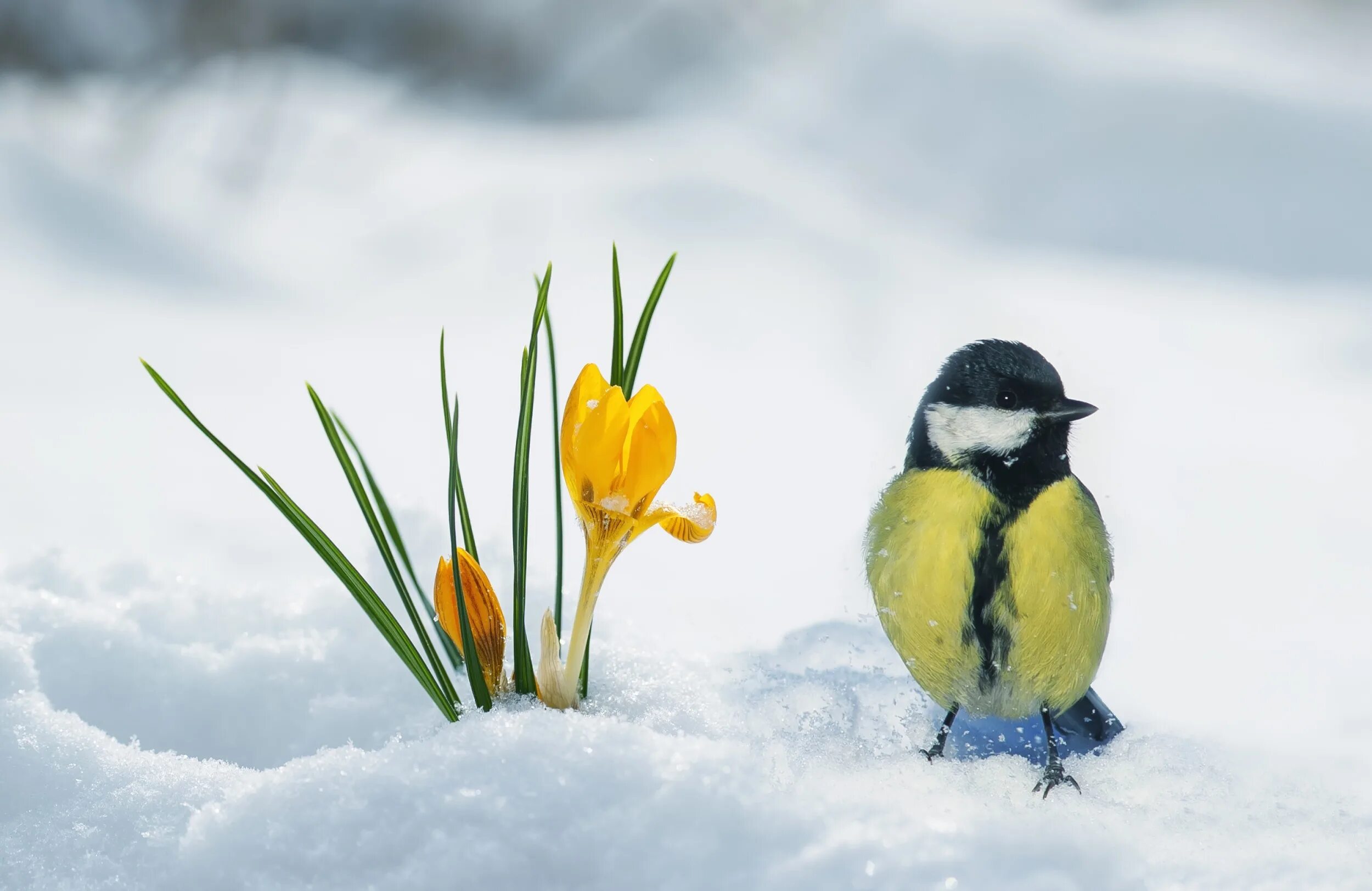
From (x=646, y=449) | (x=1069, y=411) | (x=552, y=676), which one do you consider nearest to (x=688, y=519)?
(x=646, y=449)

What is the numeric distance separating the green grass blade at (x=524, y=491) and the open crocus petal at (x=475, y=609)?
2 cm

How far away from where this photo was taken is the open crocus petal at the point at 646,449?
0.73 metres

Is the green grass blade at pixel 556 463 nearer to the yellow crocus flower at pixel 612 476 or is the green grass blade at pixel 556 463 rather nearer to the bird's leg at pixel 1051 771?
the yellow crocus flower at pixel 612 476

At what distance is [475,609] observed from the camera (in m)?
0.82

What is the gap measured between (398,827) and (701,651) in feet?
1.37

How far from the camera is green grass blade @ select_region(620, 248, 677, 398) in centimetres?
85

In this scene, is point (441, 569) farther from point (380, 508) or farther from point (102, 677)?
point (102, 677)

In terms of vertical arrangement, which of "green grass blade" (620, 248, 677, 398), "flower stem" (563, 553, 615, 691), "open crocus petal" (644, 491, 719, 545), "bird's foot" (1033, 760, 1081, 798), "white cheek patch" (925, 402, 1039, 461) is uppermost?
"green grass blade" (620, 248, 677, 398)

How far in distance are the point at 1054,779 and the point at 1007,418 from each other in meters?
0.27

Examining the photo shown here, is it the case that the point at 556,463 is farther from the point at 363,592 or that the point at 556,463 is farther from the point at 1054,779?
the point at 1054,779

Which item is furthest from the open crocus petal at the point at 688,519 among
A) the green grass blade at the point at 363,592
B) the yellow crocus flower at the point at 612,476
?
the green grass blade at the point at 363,592

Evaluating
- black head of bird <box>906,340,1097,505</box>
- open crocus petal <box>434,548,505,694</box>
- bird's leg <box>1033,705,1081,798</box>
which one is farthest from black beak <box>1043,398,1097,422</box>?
open crocus petal <box>434,548,505,694</box>

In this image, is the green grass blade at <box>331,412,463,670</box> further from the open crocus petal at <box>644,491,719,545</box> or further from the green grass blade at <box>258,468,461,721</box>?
the open crocus petal at <box>644,491,719,545</box>

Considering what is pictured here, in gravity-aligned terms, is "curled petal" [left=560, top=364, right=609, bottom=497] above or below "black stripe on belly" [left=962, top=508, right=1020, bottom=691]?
above
